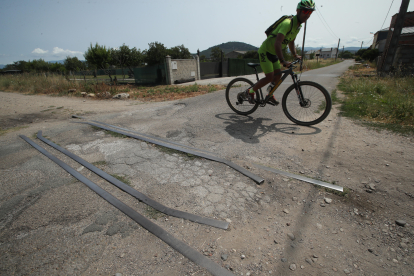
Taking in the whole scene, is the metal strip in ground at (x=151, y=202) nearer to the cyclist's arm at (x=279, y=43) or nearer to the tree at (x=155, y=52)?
the cyclist's arm at (x=279, y=43)

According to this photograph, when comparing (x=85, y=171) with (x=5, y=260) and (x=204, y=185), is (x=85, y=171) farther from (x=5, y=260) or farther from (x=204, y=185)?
(x=204, y=185)

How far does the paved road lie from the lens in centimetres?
157

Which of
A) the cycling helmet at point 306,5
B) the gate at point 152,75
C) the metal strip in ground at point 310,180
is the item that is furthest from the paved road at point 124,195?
the gate at point 152,75

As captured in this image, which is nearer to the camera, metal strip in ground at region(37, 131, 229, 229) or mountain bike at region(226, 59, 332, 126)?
metal strip in ground at region(37, 131, 229, 229)

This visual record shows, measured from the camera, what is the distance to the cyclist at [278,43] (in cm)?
352

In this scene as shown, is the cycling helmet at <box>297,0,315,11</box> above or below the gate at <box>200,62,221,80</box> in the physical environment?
above

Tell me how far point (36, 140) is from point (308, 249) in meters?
5.07

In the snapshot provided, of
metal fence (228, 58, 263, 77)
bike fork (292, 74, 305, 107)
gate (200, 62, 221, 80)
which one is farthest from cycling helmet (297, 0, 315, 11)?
metal fence (228, 58, 263, 77)

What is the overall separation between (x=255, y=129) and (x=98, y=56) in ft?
83.1

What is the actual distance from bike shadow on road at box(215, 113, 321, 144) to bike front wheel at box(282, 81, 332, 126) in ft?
0.82

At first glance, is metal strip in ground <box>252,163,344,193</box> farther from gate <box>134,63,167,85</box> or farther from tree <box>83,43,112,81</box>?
Result: tree <box>83,43,112,81</box>

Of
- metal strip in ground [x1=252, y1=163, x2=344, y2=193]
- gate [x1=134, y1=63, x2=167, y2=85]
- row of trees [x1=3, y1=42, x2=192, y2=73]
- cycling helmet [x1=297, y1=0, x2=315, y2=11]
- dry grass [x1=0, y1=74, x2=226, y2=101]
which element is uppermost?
row of trees [x1=3, y1=42, x2=192, y2=73]

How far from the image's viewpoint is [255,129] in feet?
13.1

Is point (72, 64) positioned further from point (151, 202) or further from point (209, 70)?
point (151, 202)
